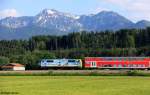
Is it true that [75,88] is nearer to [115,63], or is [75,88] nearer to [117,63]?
[115,63]

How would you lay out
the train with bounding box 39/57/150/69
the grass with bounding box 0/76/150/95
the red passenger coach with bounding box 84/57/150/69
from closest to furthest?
1. the grass with bounding box 0/76/150/95
2. the train with bounding box 39/57/150/69
3. the red passenger coach with bounding box 84/57/150/69

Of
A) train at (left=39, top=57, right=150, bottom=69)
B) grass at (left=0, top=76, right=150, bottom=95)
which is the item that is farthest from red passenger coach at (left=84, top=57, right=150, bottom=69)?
grass at (left=0, top=76, right=150, bottom=95)

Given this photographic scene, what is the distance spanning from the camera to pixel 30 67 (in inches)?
5438

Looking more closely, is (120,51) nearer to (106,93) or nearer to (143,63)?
(143,63)

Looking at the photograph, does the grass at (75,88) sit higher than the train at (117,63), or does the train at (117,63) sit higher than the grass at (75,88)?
the train at (117,63)

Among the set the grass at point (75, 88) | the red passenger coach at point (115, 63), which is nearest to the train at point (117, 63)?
the red passenger coach at point (115, 63)

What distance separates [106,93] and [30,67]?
345 ft

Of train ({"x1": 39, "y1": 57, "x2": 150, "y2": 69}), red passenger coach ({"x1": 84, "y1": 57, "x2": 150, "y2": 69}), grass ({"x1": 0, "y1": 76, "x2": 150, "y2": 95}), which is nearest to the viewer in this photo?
grass ({"x1": 0, "y1": 76, "x2": 150, "y2": 95})

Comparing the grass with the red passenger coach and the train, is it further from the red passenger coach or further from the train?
the red passenger coach

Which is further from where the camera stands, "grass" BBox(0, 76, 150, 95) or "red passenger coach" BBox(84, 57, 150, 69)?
"red passenger coach" BBox(84, 57, 150, 69)

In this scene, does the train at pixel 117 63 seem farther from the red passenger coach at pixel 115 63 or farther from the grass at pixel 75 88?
the grass at pixel 75 88

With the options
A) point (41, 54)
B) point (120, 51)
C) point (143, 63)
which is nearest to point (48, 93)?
point (143, 63)

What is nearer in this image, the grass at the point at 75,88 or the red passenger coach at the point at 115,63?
the grass at the point at 75,88

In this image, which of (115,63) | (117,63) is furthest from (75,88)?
(117,63)
